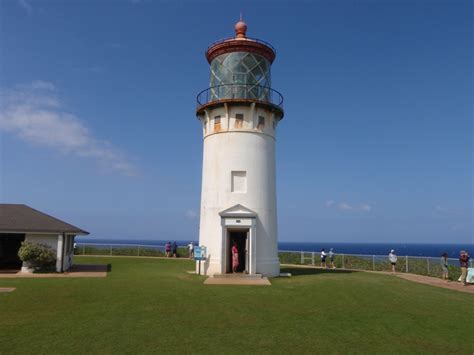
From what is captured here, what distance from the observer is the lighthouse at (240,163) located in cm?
1989

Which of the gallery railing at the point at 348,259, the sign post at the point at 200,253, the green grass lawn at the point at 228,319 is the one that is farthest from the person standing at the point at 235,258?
the gallery railing at the point at 348,259

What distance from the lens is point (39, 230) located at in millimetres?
19750

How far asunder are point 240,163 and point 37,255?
10.6 meters

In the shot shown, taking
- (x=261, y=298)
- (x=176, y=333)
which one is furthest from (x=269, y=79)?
(x=176, y=333)

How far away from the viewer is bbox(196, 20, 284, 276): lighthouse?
19.9 m

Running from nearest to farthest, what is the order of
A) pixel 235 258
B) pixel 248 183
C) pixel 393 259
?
pixel 235 258, pixel 248 183, pixel 393 259

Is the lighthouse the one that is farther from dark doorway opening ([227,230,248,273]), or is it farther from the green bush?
the green bush

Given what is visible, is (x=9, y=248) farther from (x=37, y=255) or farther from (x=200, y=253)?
(x=200, y=253)

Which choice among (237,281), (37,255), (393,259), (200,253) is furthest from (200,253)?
(393,259)

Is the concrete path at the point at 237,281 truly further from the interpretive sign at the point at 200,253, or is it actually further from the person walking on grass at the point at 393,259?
the person walking on grass at the point at 393,259

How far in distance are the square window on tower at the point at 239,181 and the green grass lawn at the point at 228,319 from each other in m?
5.94

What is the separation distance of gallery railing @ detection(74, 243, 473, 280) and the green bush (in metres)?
13.0

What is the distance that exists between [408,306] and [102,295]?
30.2ft

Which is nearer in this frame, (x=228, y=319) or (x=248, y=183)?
(x=228, y=319)
